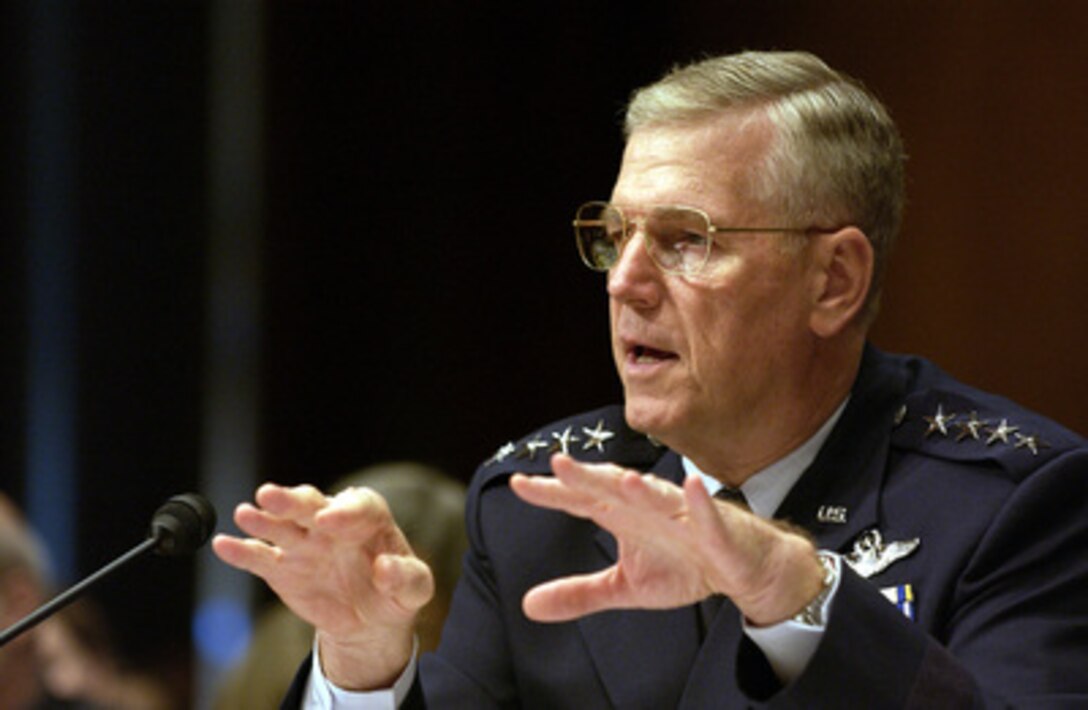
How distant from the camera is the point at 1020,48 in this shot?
3.24m

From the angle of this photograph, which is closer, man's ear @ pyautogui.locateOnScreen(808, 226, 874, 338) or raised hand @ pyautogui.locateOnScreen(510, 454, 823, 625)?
raised hand @ pyautogui.locateOnScreen(510, 454, 823, 625)

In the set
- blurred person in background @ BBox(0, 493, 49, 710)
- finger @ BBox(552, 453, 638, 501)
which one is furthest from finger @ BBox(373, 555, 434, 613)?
blurred person in background @ BBox(0, 493, 49, 710)

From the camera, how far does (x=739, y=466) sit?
2.18 m

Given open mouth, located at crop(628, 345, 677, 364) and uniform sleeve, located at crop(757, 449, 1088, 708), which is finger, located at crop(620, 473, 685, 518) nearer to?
uniform sleeve, located at crop(757, 449, 1088, 708)

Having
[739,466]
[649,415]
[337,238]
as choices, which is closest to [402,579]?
[649,415]

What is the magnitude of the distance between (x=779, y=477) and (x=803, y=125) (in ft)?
1.44

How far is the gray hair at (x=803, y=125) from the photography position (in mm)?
2174

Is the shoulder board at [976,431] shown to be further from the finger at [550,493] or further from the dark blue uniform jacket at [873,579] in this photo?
the finger at [550,493]

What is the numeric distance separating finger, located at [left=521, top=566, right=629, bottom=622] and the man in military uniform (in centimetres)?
20

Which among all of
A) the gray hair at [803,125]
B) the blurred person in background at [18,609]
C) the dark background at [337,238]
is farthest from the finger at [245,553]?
the dark background at [337,238]

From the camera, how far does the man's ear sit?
2.21 metres

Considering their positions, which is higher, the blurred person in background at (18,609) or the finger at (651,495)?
the finger at (651,495)

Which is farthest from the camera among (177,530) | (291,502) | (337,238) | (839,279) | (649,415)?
(337,238)

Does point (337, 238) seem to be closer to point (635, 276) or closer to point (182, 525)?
point (635, 276)
